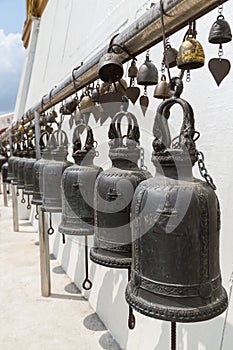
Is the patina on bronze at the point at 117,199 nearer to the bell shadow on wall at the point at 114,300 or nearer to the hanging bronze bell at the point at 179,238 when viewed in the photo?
the hanging bronze bell at the point at 179,238

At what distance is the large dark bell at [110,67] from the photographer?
1.10m

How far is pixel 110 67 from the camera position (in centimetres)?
113

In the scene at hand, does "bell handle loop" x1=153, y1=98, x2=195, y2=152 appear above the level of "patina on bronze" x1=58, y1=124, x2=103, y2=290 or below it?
above

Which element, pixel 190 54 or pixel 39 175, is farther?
pixel 39 175

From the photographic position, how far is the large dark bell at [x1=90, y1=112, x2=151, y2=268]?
3.82ft

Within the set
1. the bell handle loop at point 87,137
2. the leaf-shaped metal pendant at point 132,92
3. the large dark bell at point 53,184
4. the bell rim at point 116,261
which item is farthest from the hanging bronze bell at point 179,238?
the large dark bell at point 53,184

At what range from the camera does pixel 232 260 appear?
129 cm

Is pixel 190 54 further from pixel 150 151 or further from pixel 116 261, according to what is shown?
pixel 150 151

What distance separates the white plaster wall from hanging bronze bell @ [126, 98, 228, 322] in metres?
0.47

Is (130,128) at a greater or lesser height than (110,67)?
lesser

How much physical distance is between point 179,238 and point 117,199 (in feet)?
1.19

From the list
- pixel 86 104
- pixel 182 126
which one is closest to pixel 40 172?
pixel 86 104

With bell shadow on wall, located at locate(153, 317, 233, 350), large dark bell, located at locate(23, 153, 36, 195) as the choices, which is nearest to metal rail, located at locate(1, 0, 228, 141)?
bell shadow on wall, located at locate(153, 317, 233, 350)

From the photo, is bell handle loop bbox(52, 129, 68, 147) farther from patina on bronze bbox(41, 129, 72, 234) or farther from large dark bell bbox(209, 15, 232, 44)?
large dark bell bbox(209, 15, 232, 44)
